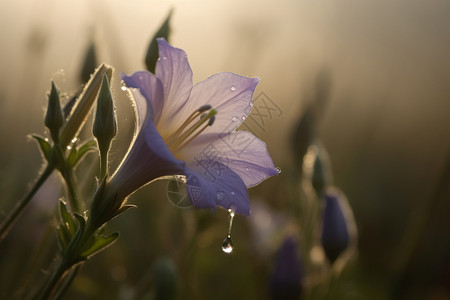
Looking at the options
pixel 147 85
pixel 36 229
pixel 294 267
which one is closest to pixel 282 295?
pixel 294 267

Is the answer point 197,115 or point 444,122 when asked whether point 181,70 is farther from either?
Result: point 444,122

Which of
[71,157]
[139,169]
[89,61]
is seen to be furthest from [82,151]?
[89,61]

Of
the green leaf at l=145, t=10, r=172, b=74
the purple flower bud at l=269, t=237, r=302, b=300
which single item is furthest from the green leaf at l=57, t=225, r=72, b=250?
the purple flower bud at l=269, t=237, r=302, b=300

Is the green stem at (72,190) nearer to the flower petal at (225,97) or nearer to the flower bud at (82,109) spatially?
the flower bud at (82,109)

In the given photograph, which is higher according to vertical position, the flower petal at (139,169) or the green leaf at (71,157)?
the flower petal at (139,169)

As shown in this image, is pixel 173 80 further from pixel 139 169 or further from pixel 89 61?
pixel 89 61

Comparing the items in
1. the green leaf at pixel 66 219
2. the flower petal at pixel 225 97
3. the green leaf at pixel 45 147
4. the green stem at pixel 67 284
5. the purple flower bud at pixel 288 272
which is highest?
the flower petal at pixel 225 97

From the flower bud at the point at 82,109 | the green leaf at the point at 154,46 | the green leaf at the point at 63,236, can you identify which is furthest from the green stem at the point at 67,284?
the green leaf at the point at 154,46
